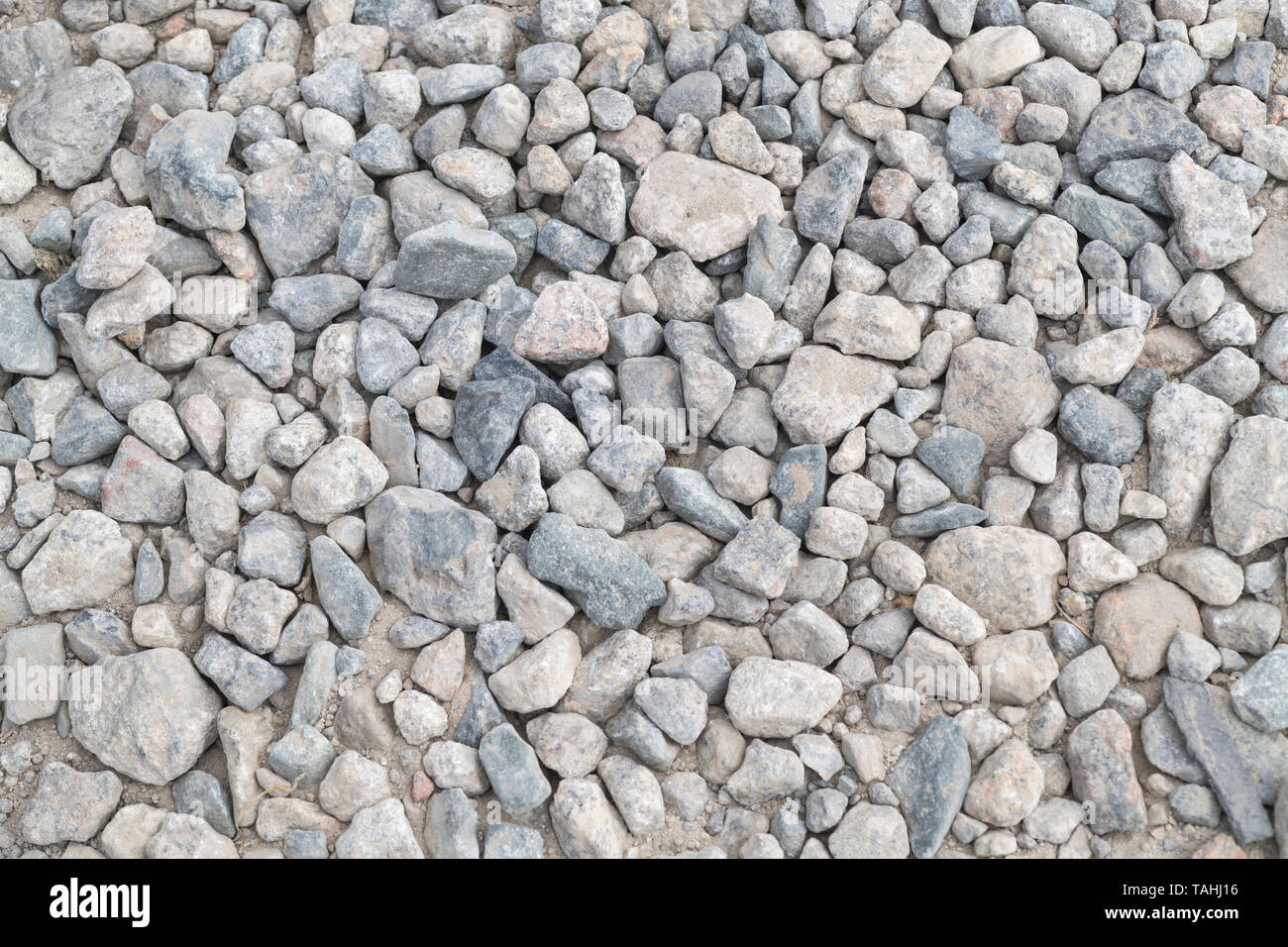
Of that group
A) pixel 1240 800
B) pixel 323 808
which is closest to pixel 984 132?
pixel 1240 800

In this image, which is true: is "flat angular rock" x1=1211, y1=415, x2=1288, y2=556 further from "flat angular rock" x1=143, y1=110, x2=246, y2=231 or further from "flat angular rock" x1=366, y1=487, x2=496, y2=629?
"flat angular rock" x1=143, y1=110, x2=246, y2=231

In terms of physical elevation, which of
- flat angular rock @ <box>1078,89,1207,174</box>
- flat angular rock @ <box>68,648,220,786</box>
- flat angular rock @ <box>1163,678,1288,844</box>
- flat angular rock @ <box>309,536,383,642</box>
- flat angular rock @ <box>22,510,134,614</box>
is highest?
flat angular rock @ <box>1078,89,1207,174</box>

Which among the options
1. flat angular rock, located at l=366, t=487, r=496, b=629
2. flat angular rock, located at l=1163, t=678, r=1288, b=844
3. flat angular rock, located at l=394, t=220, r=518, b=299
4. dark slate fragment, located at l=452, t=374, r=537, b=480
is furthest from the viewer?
flat angular rock, located at l=394, t=220, r=518, b=299

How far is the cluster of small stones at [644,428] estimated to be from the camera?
9.44ft

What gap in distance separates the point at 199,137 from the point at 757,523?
2306mm

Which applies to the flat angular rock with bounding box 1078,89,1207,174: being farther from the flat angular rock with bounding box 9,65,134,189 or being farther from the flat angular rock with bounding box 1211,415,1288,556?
the flat angular rock with bounding box 9,65,134,189

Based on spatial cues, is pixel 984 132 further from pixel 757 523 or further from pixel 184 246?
pixel 184 246

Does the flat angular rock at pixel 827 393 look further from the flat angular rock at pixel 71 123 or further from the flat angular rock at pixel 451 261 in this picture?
the flat angular rock at pixel 71 123

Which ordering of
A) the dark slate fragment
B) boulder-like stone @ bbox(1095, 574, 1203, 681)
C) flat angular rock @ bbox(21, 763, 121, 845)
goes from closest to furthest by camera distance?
flat angular rock @ bbox(21, 763, 121, 845), boulder-like stone @ bbox(1095, 574, 1203, 681), the dark slate fragment

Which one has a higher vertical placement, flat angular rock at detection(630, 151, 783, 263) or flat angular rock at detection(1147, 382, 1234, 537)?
flat angular rock at detection(630, 151, 783, 263)

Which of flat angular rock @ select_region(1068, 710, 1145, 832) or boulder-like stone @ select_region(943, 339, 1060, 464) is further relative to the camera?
boulder-like stone @ select_region(943, 339, 1060, 464)

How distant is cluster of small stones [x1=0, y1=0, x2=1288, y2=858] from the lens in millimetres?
2877

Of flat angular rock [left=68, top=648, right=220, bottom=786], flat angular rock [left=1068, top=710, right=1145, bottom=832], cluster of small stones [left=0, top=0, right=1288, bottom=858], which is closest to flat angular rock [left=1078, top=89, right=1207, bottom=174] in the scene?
cluster of small stones [left=0, top=0, right=1288, bottom=858]

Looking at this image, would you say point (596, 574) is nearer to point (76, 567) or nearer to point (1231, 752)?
point (76, 567)
